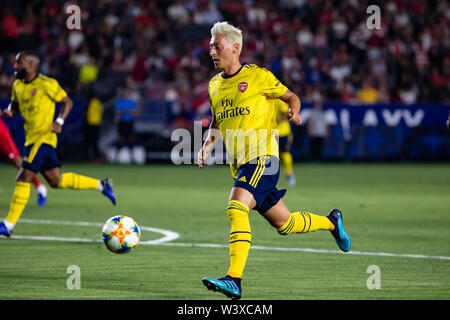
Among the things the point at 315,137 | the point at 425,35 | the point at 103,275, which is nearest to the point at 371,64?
the point at 425,35

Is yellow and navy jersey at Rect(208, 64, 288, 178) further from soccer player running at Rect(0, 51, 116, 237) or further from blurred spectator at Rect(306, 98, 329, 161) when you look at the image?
blurred spectator at Rect(306, 98, 329, 161)

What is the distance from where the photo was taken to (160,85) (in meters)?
26.9

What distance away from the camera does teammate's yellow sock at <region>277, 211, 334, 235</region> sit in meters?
7.89

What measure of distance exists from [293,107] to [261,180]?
0.74m

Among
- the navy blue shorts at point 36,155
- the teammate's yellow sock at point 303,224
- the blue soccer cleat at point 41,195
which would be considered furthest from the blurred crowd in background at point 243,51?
the teammate's yellow sock at point 303,224

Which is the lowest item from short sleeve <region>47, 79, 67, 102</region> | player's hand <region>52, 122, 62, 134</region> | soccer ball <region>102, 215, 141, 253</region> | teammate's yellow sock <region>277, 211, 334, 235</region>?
soccer ball <region>102, 215, 141, 253</region>

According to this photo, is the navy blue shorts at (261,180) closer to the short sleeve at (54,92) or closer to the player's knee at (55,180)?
the short sleeve at (54,92)

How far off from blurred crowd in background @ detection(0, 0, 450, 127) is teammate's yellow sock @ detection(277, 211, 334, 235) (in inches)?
666

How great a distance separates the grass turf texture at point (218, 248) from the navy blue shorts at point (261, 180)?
2.66 ft

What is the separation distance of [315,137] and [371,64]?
15.4 feet

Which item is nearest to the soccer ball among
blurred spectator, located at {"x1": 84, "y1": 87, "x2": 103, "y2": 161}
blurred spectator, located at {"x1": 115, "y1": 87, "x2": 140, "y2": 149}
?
blurred spectator, located at {"x1": 115, "y1": 87, "x2": 140, "y2": 149}

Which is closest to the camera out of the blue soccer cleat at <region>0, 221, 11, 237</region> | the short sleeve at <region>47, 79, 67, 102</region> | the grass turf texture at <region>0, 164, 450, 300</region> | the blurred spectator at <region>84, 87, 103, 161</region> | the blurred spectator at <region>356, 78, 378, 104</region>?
the grass turf texture at <region>0, 164, 450, 300</region>
